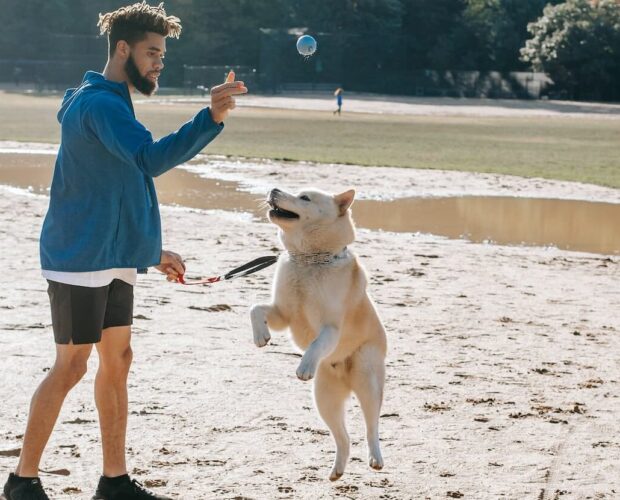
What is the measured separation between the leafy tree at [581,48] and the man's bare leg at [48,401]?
6798 cm

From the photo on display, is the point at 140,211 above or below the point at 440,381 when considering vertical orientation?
above

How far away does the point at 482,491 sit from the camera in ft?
18.7

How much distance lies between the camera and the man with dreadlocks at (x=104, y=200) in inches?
185

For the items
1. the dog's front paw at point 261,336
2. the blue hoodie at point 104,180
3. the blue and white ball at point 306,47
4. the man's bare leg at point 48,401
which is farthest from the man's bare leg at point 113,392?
the blue and white ball at point 306,47

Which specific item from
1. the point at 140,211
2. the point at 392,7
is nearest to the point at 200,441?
the point at 140,211

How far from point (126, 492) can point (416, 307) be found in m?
5.61

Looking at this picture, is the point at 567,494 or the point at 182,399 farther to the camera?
the point at 182,399

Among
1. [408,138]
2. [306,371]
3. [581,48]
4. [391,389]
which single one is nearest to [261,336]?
[306,371]

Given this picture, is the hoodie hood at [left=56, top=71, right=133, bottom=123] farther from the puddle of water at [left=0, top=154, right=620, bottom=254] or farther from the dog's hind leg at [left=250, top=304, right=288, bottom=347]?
the puddle of water at [left=0, top=154, right=620, bottom=254]

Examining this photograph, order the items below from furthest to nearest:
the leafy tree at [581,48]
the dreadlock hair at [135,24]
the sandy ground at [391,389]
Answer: the leafy tree at [581,48], the sandy ground at [391,389], the dreadlock hair at [135,24]

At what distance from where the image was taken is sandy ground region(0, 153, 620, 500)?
5855mm

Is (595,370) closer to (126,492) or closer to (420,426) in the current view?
(420,426)

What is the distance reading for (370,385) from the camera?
18.9 feet

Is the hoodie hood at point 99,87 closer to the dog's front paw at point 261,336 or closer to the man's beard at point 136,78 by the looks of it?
the man's beard at point 136,78
